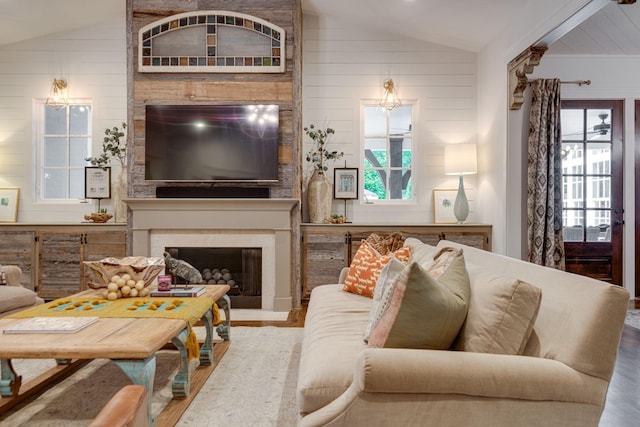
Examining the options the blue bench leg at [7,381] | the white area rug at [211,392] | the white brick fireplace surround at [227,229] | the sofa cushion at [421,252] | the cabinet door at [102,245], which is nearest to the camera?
the white area rug at [211,392]

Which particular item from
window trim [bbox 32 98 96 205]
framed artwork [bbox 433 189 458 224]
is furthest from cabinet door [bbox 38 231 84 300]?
framed artwork [bbox 433 189 458 224]

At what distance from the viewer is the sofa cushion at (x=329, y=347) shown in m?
1.40

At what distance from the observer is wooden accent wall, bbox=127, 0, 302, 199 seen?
14.3 feet

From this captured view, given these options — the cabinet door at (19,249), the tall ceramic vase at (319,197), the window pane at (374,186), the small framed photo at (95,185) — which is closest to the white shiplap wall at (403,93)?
the window pane at (374,186)

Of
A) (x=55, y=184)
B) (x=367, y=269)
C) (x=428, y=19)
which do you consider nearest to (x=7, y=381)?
(x=367, y=269)

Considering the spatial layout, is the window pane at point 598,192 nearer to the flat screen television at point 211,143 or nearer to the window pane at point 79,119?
the flat screen television at point 211,143

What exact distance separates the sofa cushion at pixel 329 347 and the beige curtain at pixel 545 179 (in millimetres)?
2556

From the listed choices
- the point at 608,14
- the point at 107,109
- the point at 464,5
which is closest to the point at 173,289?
the point at 107,109

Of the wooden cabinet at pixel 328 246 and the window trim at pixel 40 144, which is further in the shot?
the window trim at pixel 40 144

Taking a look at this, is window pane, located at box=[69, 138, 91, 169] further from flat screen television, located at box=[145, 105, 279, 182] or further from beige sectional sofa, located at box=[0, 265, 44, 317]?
beige sectional sofa, located at box=[0, 265, 44, 317]

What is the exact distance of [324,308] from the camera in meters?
2.41

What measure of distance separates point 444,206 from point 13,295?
4045 mm

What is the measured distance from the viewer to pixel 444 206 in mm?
4863

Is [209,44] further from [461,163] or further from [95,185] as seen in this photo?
[461,163]
